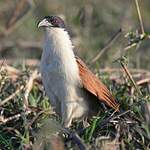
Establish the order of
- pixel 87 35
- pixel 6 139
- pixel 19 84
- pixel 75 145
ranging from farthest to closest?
pixel 87 35
pixel 19 84
pixel 6 139
pixel 75 145

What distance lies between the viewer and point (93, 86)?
477cm

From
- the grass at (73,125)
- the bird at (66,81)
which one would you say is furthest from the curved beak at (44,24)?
the grass at (73,125)

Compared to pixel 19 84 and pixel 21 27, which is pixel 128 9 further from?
pixel 19 84

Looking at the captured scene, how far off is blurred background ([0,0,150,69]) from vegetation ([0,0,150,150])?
0.04ft

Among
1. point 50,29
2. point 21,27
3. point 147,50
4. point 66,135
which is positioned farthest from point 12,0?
point 66,135

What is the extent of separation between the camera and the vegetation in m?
4.27

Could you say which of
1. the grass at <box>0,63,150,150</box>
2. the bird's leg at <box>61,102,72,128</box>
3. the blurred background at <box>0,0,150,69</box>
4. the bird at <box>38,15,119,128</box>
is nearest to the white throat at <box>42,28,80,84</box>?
the bird at <box>38,15,119,128</box>

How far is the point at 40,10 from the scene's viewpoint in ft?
31.1

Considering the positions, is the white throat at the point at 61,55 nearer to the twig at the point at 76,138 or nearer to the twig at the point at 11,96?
the twig at the point at 76,138

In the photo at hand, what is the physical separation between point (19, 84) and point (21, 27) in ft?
11.2

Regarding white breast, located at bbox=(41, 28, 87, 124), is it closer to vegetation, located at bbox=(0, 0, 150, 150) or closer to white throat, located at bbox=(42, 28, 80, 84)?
white throat, located at bbox=(42, 28, 80, 84)

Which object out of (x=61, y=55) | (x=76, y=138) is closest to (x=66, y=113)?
(x=61, y=55)

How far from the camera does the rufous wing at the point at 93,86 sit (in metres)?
4.73

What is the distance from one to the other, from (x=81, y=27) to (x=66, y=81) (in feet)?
12.6
